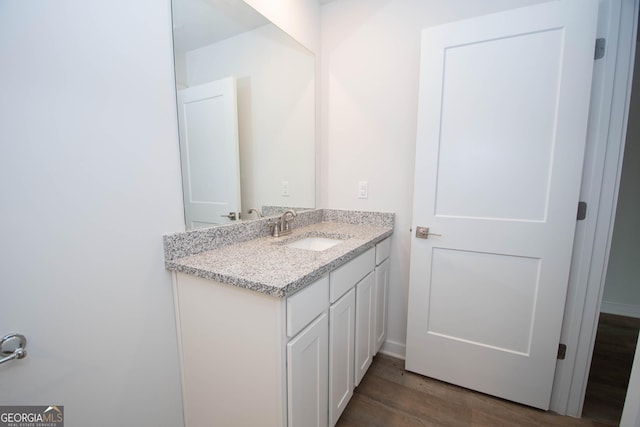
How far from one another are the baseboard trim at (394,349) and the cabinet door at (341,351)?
2.13ft

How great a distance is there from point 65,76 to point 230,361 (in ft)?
3.49

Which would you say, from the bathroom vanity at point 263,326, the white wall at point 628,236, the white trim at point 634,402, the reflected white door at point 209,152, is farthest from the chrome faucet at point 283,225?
the white wall at point 628,236

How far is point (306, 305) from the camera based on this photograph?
981mm

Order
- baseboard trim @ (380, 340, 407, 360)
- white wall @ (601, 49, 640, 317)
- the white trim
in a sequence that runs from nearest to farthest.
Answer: the white trim, baseboard trim @ (380, 340, 407, 360), white wall @ (601, 49, 640, 317)

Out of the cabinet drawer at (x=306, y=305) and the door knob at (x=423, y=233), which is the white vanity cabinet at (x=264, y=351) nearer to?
the cabinet drawer at (x=306, y=305)

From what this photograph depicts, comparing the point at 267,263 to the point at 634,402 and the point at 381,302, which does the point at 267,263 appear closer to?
the point at 381,302

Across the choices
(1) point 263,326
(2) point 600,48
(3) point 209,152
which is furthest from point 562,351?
(3) point 209,152

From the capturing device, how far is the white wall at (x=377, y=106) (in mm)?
1728

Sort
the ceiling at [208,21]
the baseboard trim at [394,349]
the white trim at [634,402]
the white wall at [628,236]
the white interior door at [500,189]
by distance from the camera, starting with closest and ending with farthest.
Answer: the white trim at [634,402]
the ceiling at [208,21]
the white interior door at [500,189]
the baseboard trim at [394,349]
the white wall at [628,236]

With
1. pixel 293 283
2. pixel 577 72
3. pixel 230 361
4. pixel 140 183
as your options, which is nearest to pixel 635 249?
pixel 577 72

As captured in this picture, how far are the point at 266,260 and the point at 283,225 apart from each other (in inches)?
21.0

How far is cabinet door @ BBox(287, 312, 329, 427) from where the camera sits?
3.05 feet

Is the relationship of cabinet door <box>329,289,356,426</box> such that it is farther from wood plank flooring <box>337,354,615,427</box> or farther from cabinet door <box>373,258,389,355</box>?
cabinet door <box>373,258,389,355</box>

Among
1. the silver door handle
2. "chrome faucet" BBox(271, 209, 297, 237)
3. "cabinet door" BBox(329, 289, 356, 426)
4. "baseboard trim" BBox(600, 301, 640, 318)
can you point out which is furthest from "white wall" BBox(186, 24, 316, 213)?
"baseboard trim" BBox(600, 301, 640, 318)
